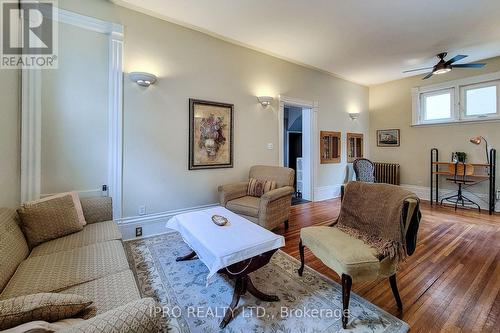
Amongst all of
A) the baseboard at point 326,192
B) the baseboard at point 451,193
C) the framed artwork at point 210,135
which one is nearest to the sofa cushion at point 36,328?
the framed artwork at point 210,135

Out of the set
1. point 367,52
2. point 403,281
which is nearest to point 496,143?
point 367,52

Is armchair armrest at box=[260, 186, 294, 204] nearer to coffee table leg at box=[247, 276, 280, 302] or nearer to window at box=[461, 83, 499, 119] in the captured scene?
coffee table leg at box=[247, 276, 280, 302]

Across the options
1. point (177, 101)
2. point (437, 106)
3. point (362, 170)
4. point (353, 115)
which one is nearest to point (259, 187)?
point (177, 101)

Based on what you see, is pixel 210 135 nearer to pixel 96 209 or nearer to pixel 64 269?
pixel 96 209

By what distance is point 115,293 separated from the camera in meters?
1.24

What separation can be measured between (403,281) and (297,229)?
5.00 ft

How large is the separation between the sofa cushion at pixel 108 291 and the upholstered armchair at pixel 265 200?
5.91 feet

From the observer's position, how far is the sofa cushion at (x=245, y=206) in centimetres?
303

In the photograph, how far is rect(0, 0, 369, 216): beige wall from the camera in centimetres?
294

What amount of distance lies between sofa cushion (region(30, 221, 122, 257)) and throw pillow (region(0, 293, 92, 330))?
41.3 inches

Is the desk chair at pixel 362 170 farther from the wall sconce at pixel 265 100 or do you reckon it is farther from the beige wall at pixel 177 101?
the wall sconce at pixel 265 100

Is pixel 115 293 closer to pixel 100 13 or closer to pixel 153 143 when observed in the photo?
pixel 153 143

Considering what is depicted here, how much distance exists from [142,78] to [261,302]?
9.50 ft

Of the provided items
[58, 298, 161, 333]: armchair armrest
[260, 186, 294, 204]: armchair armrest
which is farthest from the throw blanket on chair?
[58, 298, 161, 333]: armchair armrest
